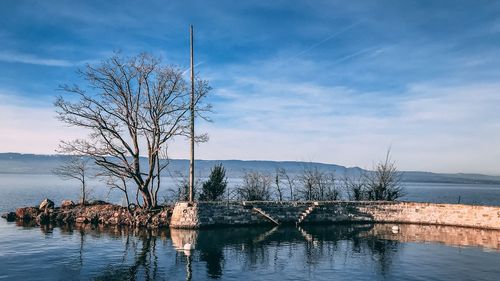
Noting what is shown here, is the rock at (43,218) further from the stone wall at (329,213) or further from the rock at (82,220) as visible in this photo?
the stone wall at (329,213)

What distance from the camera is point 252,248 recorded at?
76.1ft

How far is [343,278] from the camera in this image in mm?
17125

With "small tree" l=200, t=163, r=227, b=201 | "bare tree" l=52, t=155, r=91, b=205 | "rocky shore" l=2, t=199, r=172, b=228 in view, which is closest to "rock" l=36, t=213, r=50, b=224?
"rocky shore" l=2, t=199, r=172, b=228

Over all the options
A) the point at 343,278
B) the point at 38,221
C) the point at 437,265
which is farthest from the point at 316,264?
the point at 38,221

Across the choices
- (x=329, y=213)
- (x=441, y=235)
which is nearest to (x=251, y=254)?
(x=329, y=213)

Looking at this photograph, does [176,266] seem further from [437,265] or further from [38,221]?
[38,221]

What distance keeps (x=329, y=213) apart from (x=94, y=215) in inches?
738

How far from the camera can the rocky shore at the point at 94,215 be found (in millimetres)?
30938

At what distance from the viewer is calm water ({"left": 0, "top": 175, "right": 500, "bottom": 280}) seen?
1764 centimetres

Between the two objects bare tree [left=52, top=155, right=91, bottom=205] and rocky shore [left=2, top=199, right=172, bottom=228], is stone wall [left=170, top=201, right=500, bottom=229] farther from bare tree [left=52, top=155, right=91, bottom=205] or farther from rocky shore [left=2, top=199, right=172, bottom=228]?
bare tree [left=52, top=155, right=91, bottom=205]

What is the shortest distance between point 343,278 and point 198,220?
14231 millimetres

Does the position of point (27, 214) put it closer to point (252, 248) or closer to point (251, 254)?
point (252, 248)

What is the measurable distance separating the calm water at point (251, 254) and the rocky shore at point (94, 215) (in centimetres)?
193

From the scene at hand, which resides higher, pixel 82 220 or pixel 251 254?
pixel 82 220
